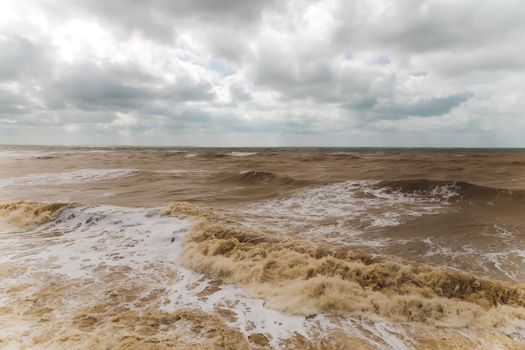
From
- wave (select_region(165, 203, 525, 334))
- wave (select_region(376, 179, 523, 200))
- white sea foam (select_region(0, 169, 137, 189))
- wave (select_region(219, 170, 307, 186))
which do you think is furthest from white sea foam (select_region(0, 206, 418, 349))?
wave (select_region(376, 179, 523, 200))

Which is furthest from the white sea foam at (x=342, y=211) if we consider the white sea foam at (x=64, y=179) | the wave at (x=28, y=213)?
the white sea foam at (x=64, y=179)

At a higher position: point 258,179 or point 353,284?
point 258,179

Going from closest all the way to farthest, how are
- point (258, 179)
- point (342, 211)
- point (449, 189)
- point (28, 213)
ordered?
point (28, 213)
point (342, 211)
point (449, 189)
point (258, 179)

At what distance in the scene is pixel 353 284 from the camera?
5.36m

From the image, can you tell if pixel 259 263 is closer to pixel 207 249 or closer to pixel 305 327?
pixel 207 249

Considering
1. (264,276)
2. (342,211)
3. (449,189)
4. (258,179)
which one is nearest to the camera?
(264,276)

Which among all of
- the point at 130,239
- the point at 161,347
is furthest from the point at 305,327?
the point at 130,239

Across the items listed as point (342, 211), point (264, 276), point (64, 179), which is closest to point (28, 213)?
point (264, 276)

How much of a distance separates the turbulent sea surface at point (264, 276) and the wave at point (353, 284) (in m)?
0.03

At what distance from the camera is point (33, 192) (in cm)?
1474

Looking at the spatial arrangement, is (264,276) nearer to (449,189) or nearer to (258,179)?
(449,189)

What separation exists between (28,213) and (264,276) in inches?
371

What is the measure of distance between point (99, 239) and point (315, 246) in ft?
20.1

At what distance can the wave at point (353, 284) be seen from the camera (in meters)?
4.59
